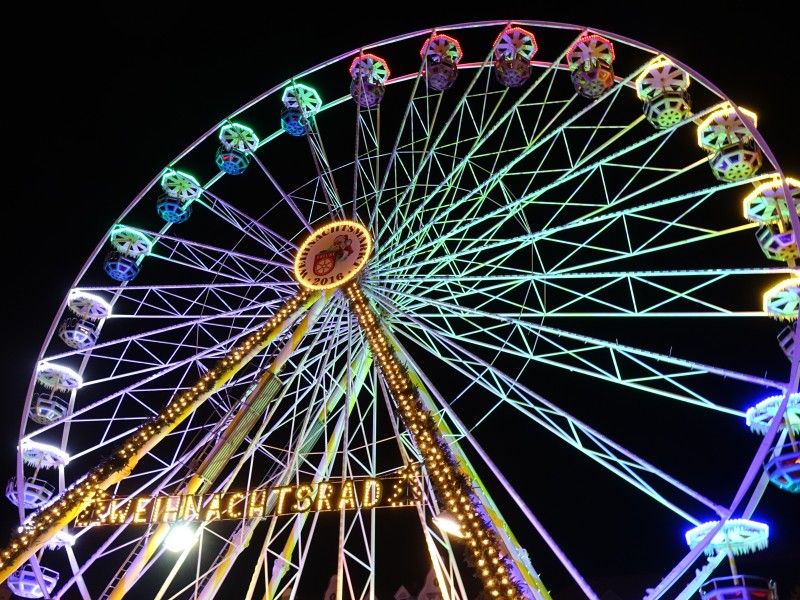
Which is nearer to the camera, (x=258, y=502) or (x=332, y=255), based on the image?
(x=258, y=502)

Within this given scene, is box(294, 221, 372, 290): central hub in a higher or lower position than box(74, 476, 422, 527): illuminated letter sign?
higher

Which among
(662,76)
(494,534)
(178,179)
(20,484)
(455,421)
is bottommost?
(494,534)

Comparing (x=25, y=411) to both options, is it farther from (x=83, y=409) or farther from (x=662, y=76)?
(x=662, y=76)

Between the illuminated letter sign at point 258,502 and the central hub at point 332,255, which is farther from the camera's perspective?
the central hub at point 332,255

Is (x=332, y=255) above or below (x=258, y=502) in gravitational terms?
above

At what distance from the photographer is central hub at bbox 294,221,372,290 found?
582 inches

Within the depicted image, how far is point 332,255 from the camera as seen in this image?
15.2 metres

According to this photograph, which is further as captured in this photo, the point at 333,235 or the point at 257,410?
the point at 333,235

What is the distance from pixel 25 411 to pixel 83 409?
1.85m

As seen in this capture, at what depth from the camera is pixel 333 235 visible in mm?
15695

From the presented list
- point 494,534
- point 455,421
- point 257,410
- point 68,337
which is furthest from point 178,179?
point 494,534

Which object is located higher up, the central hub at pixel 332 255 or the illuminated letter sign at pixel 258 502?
the central hub at pixel 332 255

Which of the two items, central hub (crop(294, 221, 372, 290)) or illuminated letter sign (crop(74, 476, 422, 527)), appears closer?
illuminated letter sign (crop(74, 476, 422, 527))

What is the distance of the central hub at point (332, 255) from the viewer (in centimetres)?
1478
